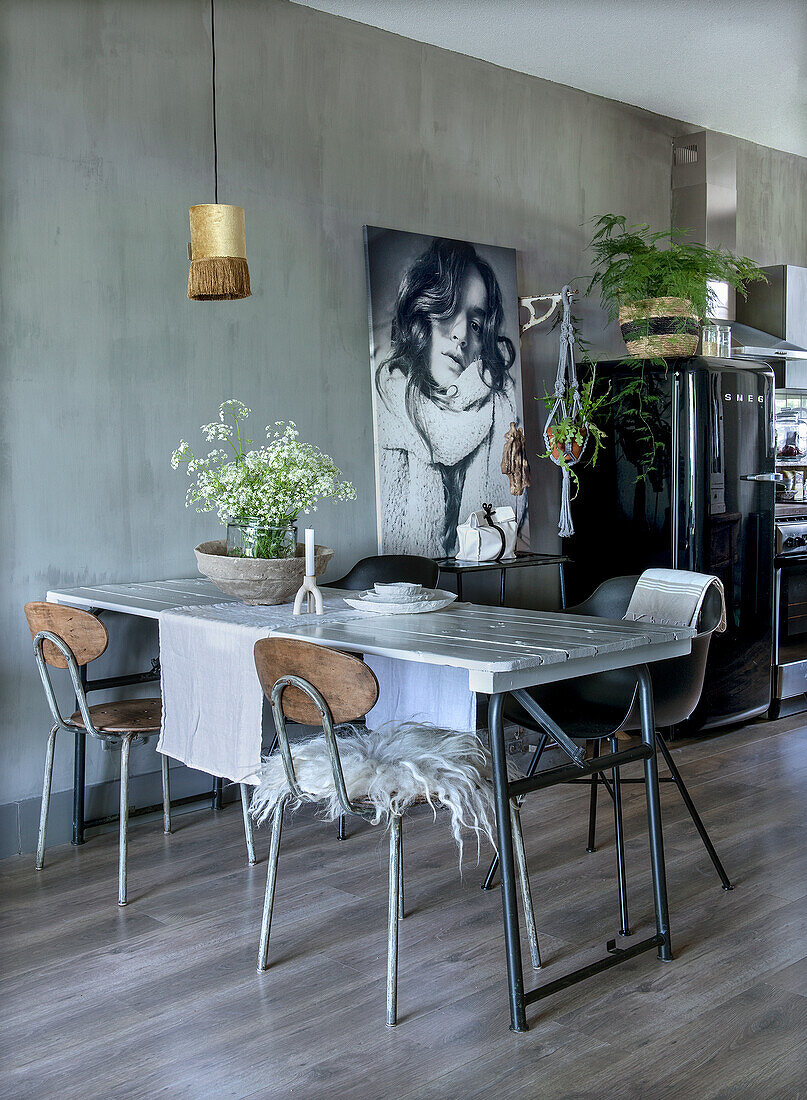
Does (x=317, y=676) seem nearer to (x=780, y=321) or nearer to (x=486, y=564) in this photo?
(x=486, y=564)

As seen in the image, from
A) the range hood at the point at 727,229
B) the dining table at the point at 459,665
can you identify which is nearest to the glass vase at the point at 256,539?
the dining table at the point at 459,665

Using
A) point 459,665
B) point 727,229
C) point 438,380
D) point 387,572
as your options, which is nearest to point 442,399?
point 438,380

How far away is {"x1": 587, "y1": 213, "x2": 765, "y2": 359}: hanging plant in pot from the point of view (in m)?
4.71

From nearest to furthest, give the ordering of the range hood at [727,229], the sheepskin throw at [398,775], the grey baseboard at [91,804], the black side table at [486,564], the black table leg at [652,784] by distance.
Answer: the sheepskin throw at [398,775] → the black table leg at [652,784] → the grey baseboard at [91,804] → the black side table at [486,564] → the range hood at [727,229]

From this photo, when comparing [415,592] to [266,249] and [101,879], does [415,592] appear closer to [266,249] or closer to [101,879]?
[101,879]

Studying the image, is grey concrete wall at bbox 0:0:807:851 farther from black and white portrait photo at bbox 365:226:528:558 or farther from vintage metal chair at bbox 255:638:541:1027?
vintage metal chair at bbox 255:638:541:1027

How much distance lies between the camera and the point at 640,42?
4738mm

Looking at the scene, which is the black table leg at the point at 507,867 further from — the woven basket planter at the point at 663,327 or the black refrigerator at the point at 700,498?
the woven basket planter at the point at 663,327

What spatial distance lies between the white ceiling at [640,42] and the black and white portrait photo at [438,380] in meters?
0.86

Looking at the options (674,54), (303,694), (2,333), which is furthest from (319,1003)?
Result: (674,54)

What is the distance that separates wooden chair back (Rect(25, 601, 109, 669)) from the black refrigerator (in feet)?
8.86

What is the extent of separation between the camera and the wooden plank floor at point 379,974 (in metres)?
2.15

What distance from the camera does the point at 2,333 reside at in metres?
3.43

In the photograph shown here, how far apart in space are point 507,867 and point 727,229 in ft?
15.6
